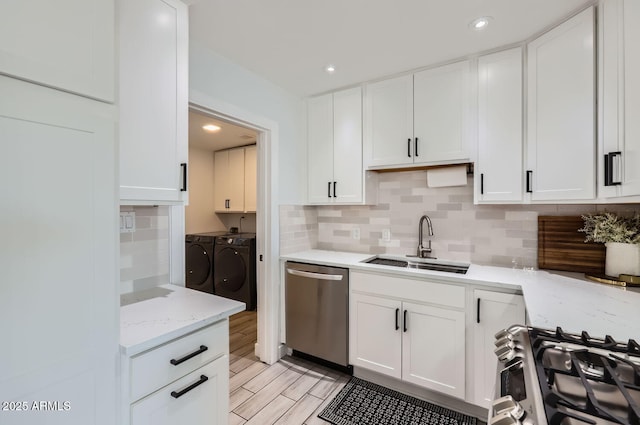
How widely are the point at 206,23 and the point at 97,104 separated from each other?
Answer: 1.11 metres

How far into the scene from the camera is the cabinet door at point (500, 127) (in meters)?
1.88

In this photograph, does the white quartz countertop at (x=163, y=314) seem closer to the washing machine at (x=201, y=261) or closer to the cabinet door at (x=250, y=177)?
the washing machine at (x=201, y=261)

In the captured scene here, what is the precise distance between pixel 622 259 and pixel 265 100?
2.67 metres

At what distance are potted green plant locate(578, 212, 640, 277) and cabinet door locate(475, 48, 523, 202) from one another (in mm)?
454

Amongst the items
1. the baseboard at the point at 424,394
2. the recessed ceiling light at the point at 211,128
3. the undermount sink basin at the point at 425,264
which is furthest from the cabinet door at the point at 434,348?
the recessed ceiling light at the point at 211,128

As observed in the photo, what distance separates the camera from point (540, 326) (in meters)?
1.07

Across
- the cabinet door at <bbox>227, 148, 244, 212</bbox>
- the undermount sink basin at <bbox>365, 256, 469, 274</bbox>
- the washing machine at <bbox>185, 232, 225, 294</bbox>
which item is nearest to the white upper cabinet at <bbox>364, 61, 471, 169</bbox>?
the undermount sink basin at <bbox>365, 256, 469, 274</bbox>

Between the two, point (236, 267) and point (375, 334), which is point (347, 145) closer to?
point (375, 334)

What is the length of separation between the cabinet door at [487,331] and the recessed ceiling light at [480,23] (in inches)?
64.3

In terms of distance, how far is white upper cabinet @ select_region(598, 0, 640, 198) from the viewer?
3.93 ft

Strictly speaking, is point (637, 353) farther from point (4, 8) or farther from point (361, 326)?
point (4, 8)

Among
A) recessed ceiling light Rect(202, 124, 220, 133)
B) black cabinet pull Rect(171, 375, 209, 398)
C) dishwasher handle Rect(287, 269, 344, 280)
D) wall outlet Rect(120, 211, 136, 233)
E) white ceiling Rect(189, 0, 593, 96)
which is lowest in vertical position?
black cabinet pull Rect(171, 375, 209, 398)

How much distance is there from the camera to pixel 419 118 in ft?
7.36

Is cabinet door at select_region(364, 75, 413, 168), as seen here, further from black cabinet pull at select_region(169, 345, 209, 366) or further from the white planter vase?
black cabinet pull at select_region(169, 345, 209, 366)
